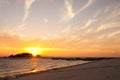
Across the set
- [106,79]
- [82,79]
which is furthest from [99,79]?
[82,79]

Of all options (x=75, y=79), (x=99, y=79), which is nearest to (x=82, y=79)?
(x=75, y=79)

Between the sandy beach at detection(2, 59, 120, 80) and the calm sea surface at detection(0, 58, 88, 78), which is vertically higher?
the calm sea surface at detection(0, 58, 88, 78)

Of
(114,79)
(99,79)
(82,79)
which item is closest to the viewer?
(114,79)

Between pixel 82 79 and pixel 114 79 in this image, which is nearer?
pixel 114 79

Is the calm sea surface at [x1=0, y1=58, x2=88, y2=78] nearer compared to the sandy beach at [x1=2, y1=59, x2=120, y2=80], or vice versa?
the sandy beach at [x1=2, y1=59, x2=120, y2=80]

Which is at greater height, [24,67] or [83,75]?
[24,67]

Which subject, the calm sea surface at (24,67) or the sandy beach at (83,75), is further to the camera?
the calm sea surface at (24,67)

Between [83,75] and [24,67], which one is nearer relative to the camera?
[83,75]

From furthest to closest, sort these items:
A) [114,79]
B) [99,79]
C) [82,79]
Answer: [82,79] < [99,79] < [114,79]

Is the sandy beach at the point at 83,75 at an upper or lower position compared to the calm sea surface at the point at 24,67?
lower

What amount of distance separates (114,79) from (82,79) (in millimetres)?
2850

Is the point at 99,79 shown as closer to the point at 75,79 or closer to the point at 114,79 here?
the point at 114,79

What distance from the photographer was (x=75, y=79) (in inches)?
603

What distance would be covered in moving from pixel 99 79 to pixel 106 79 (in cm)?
62
